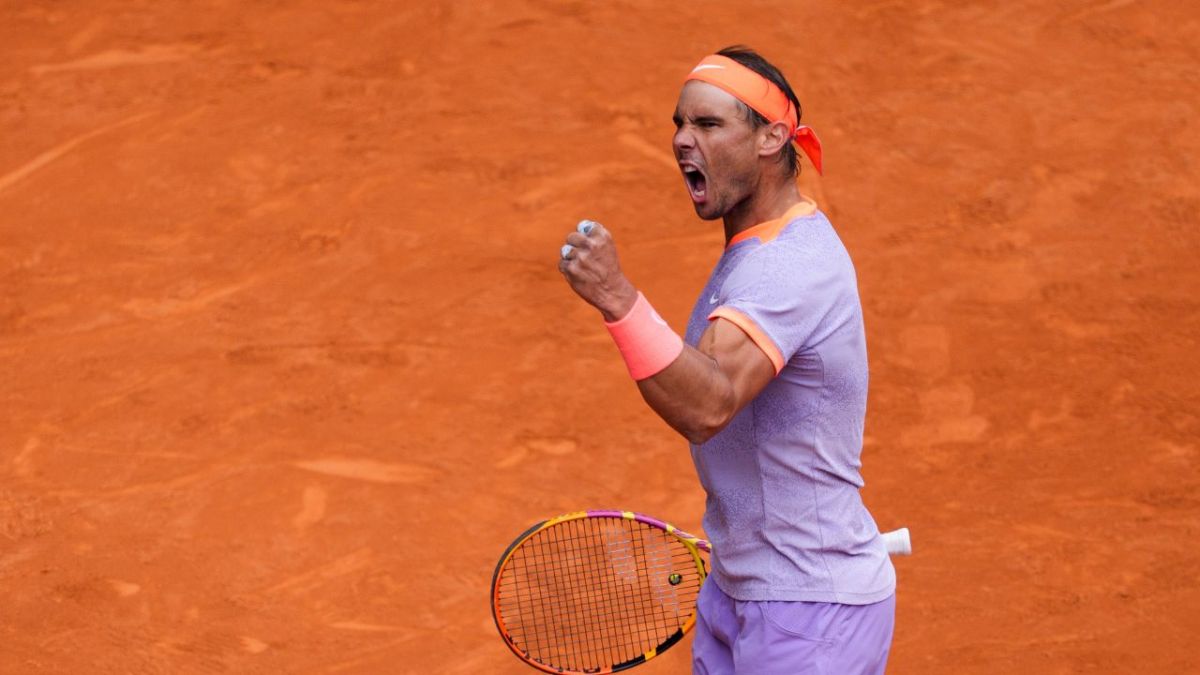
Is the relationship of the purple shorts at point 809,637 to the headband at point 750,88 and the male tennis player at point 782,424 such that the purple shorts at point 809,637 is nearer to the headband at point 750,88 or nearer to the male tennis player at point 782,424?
the male tennis player at point 782,424

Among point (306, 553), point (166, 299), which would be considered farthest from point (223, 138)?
point (306, 553)

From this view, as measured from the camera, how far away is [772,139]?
2.69 m

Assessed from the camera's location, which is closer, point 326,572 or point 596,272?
point 596,272

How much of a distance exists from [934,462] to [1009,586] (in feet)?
1.93

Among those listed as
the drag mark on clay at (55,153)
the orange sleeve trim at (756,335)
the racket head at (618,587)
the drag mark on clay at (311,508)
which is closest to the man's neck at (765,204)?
the orange sleeve trim at (756,335)

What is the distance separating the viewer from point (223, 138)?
6406 mm

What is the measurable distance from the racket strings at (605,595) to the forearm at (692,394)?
126cm

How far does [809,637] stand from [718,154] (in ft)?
2.93

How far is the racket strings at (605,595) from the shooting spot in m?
3.78

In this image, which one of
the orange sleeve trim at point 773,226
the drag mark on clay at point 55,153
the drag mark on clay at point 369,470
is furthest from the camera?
the drag mark on clay at point 55,153

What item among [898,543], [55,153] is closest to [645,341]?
[898,543]

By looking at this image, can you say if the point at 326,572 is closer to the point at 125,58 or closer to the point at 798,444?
the point at 125,58

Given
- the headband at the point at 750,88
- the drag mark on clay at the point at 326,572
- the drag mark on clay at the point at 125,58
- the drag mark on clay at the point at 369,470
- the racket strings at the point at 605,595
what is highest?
the headband at the point at 750,88

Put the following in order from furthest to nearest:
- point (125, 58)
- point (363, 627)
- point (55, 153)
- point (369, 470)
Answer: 1. point (125, 58)
2. point (55, 153)
3. point (369, 470)
4. point (363, 627)
